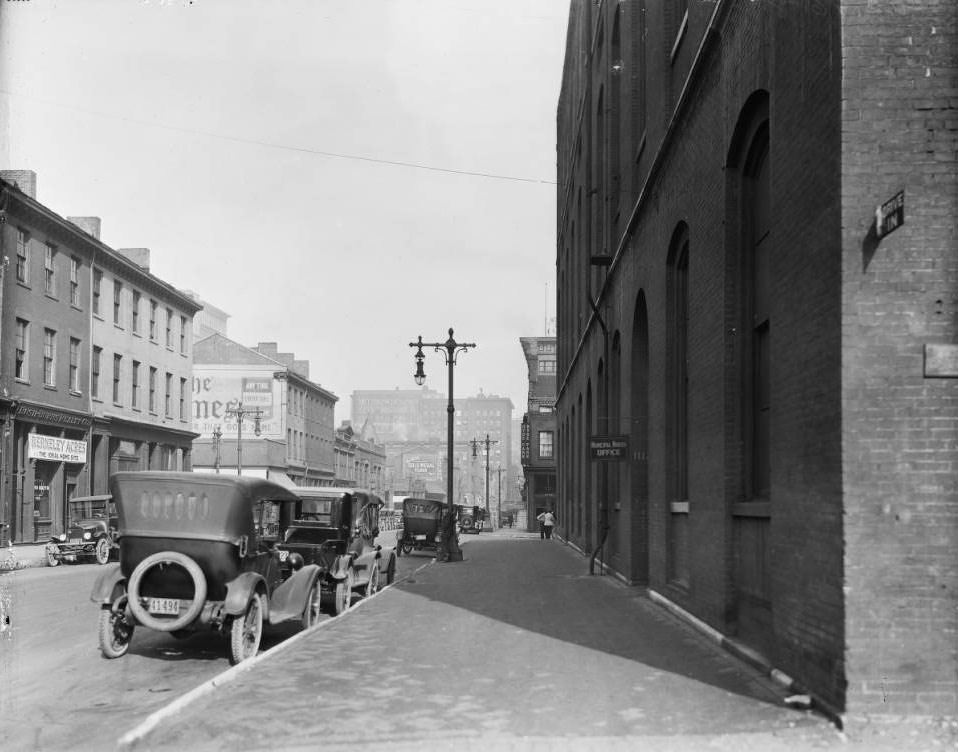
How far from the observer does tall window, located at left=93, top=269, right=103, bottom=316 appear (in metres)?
38.8

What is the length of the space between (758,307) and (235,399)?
6530 cm

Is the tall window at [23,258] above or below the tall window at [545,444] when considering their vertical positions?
above

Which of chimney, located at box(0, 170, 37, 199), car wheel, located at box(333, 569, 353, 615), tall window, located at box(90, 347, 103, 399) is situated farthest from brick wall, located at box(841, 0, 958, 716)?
tall window, located at box(90, 347, 103, 399)

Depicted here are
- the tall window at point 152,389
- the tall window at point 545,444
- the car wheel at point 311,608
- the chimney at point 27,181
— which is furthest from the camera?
the tall window at point 545,444

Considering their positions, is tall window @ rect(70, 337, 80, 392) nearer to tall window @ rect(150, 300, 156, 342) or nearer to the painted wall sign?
tall window @ rect(150, 300, 156, 342)

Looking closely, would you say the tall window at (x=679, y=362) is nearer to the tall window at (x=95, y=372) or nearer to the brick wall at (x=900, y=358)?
the brick wall at (x=900, y=358)

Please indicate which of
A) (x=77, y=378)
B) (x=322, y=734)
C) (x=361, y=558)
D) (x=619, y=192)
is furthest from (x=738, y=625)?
(x=77, y=378)

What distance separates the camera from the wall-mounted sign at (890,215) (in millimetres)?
6316

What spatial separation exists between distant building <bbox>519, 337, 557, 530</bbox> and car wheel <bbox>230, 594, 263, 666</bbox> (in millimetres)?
54485

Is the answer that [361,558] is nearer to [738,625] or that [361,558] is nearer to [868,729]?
[738,625]

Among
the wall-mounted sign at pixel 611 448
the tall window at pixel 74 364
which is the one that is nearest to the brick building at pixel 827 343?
the wall-mounted sign at pixel 611 448

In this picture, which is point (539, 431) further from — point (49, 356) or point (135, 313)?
point (49, 356)

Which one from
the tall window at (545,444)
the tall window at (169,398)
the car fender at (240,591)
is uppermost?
the tall window at (169,398)

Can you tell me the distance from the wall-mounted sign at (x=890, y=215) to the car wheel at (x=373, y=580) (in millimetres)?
→ 11667
